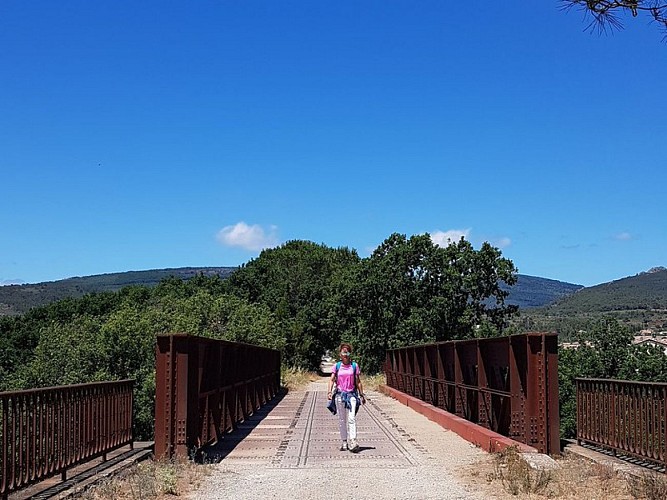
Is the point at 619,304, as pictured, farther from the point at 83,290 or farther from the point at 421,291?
the point at 83,290

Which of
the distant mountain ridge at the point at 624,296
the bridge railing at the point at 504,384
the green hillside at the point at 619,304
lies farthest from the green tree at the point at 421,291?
the distant mountain ridge at the point at 624,296

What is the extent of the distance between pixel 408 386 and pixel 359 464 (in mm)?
14294

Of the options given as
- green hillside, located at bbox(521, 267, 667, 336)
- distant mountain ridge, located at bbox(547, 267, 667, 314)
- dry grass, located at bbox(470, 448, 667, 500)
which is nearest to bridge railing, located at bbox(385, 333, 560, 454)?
dry grass, located at bbox(470, 448, 667, 500)

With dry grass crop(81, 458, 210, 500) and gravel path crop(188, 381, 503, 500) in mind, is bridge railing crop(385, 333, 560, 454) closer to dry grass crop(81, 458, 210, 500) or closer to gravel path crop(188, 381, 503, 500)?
gravel path crop(188, 381, 503, 500)

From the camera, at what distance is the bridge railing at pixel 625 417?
9.16 m

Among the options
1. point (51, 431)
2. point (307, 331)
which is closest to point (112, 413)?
point (51, 431)

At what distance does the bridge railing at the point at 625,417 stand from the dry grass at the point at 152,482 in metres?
4.84

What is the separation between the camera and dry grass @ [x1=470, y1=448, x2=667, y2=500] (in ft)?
27.6

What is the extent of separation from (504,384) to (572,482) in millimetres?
4154

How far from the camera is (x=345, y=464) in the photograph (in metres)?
11.5

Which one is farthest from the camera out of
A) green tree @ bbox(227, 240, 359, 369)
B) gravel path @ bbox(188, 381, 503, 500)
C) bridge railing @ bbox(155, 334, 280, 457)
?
green tree @ bbox(227, 240, 359, 369)

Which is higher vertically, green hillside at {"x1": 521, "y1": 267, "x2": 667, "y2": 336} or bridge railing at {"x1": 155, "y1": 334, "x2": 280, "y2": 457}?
green hillside at {"x1": 521, "y1": 267, "x2": 667, "y2": 336}

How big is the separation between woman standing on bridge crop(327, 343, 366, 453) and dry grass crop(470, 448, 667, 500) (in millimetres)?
3052

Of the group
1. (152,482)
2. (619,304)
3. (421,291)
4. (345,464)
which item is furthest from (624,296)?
(152,482)
